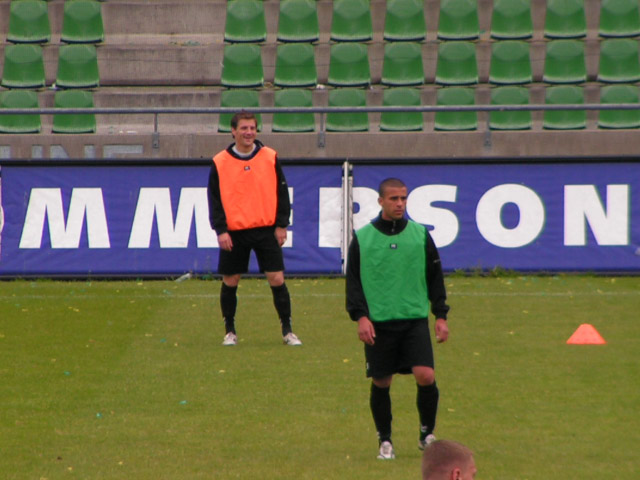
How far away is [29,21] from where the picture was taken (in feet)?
75.0

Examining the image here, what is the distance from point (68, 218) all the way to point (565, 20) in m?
10.7

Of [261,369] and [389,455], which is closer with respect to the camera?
[389,455]

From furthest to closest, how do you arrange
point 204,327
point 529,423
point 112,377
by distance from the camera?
point 204,327
point 112,377
point 529,423

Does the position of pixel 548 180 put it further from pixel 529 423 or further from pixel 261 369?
pixel 529 423

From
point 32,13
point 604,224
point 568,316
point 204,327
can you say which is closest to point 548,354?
point 568,316

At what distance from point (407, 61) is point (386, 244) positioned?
1529 cm

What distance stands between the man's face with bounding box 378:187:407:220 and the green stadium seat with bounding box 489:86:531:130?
13405mm

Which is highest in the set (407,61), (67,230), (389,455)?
(407,61)

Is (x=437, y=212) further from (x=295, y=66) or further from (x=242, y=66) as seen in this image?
(x=242, y=66)

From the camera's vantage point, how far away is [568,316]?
12.5 metres

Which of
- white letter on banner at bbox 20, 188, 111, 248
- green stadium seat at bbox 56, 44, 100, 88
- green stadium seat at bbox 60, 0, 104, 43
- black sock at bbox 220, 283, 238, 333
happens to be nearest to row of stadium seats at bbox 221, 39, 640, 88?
green stadium seat at bbox 56, 44, 100, 88

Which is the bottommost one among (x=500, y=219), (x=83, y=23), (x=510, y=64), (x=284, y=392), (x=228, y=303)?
(x=284, y=392)

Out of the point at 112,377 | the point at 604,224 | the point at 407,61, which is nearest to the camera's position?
the point at 112,377

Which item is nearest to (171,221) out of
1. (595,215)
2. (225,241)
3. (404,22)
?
(225,241)
